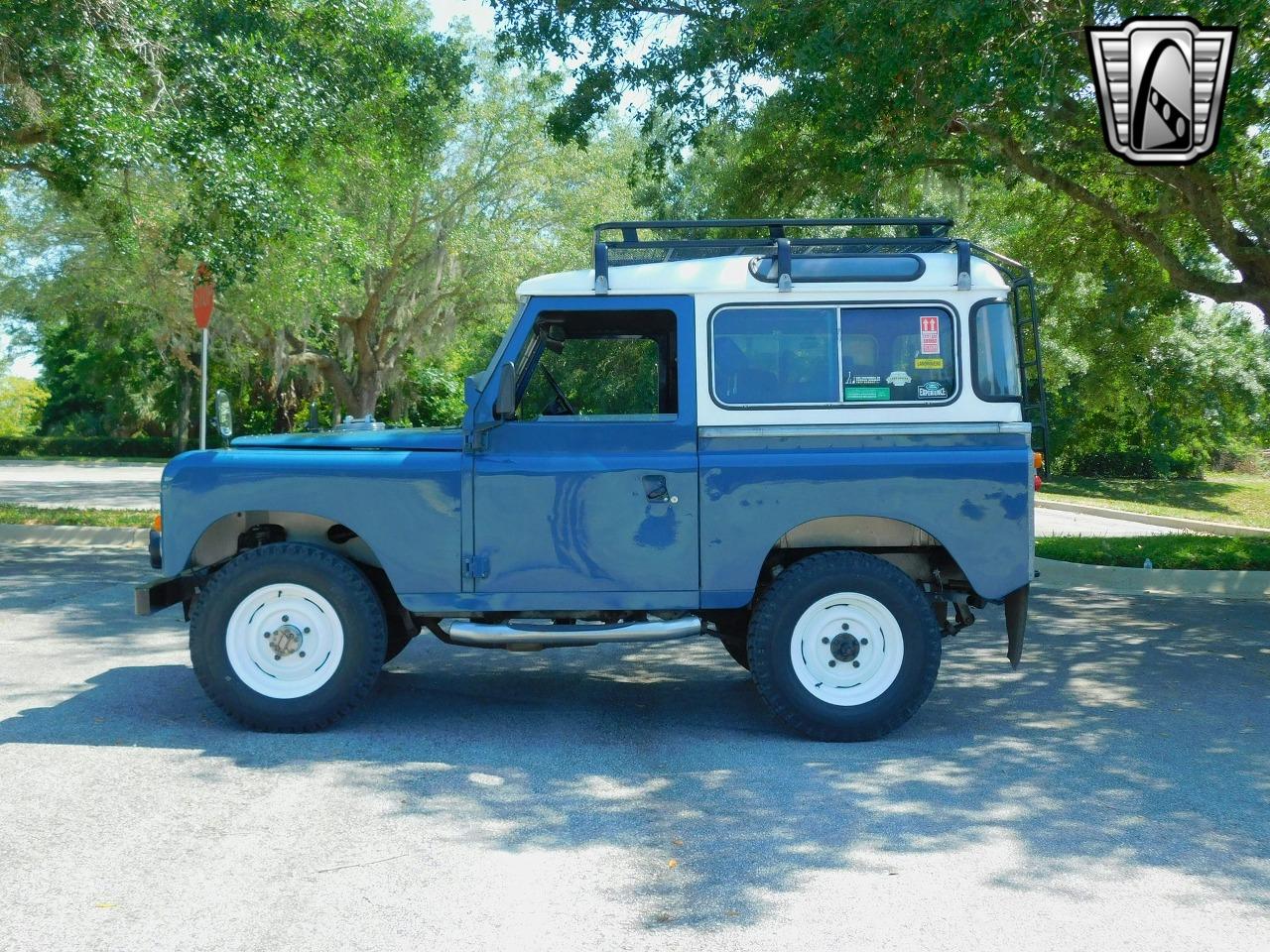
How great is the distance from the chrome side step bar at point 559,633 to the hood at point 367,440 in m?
0.98

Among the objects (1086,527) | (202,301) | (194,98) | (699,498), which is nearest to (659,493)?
(699,498)

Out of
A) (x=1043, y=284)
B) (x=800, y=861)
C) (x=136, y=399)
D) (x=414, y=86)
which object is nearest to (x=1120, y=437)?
(x=1043, y=284)

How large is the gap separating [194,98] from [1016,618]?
996cm

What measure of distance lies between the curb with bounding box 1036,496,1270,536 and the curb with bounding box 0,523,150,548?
49.8 ft

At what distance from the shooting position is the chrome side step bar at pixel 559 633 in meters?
6.64

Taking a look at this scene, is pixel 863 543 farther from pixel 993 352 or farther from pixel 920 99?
pixel 920 99

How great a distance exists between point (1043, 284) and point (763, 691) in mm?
13956

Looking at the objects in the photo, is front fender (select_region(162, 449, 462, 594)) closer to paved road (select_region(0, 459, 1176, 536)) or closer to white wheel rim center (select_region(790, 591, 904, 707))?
white wheel rim center (select_region(790, 591, 904, 707))

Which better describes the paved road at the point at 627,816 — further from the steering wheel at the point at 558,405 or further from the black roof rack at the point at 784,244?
the black roof rack at the point at 784,244

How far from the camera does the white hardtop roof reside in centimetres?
670

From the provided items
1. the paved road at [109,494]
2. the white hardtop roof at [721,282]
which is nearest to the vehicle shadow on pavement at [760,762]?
the white hardtop roof at [721,282]

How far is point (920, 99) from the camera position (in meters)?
11.4

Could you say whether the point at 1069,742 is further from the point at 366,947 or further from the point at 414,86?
the point at 414,86

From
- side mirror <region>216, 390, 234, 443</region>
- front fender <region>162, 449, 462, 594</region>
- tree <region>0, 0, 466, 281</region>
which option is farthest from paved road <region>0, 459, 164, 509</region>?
front fender <region>162, 449, 462, 594</region>
